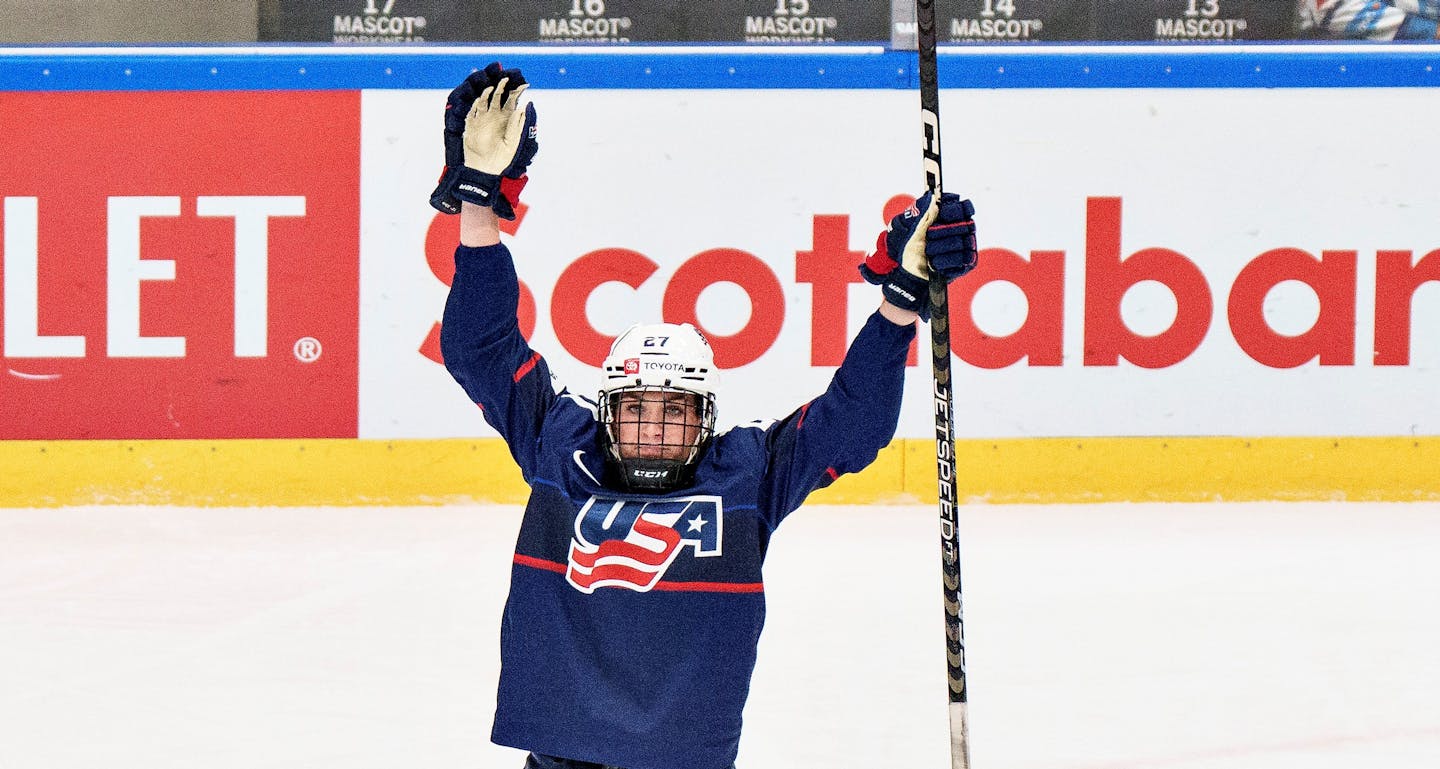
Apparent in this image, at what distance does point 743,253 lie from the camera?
5820 millimetres

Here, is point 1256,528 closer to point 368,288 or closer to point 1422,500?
point 1422,500

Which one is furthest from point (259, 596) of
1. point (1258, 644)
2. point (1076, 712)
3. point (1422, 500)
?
point (1422, 500)

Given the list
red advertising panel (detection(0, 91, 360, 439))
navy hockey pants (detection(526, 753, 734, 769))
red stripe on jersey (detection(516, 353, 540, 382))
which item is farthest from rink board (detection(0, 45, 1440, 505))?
navy hockey pants (detection(526, 753, 734, 769))

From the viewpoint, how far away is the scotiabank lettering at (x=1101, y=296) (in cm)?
580

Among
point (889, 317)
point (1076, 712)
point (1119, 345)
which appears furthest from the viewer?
point (1119, 345)

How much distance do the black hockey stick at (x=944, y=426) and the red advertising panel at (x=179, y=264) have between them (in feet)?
12.5

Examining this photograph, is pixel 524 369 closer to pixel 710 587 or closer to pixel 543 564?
pixel 543 564

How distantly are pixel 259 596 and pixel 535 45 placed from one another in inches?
86.0

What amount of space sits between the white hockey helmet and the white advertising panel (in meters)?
3.68

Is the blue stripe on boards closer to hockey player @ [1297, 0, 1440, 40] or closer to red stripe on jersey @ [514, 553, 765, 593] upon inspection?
hockey player @ [1297, 0, 1440, 40]

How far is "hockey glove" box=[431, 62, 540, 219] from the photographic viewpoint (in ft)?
6.77

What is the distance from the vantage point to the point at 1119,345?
5.86 metres

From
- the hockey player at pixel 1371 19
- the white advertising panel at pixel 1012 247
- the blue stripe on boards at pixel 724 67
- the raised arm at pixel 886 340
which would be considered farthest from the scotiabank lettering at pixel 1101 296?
the raised arm at pixel 886 340

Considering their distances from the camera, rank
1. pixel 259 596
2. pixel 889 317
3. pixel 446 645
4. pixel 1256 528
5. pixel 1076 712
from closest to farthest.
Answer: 1. pixel 889 317
2. pixel 1076 712
3. pixel 446 645
4. pixel 259 596
5. pixel 1256 528
